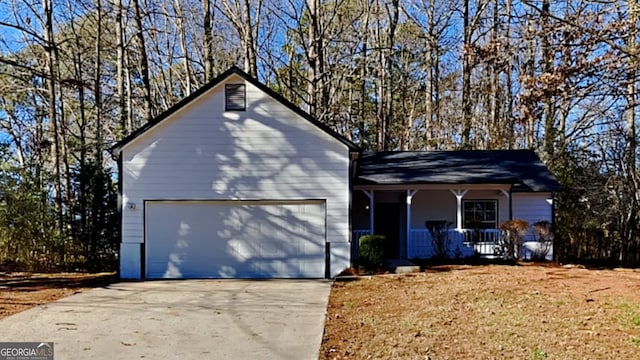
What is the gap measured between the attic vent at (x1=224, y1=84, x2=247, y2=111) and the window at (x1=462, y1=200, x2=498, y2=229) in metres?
7.50

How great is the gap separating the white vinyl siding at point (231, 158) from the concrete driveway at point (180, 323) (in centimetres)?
278

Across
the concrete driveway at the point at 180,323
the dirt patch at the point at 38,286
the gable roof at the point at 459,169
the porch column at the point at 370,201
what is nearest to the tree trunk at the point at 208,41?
the gable roof at the point at 459,169

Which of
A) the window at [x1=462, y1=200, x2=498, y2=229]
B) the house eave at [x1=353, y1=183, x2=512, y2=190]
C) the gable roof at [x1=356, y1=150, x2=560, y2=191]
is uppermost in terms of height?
the gable roof at [x1=356, y1=150, x2=560, y2=191]

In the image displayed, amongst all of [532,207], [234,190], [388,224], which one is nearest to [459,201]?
[532,207]

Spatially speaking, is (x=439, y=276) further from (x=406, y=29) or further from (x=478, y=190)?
(x=406, y=29)

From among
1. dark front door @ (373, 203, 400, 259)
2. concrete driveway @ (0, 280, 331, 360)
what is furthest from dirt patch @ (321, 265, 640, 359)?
dark front door @ (373, 203, 400, 259)

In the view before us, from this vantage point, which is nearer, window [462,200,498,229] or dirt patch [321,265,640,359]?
dirt patch [321,265,640,359]

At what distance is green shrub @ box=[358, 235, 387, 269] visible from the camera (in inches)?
A: 531

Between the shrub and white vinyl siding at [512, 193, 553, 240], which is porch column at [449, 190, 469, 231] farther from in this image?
white vinyl siding at [512, 193, 553, 240]

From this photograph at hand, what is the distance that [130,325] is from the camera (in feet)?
25.2

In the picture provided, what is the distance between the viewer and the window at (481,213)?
53.5 ft

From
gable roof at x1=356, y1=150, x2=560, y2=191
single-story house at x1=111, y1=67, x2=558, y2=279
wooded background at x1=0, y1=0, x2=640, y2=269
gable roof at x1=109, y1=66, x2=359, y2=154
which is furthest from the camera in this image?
gable roof at x1=356, y1=150, x2=560, y2=191

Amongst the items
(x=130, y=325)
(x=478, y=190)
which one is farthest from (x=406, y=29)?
(x=130, y=325)

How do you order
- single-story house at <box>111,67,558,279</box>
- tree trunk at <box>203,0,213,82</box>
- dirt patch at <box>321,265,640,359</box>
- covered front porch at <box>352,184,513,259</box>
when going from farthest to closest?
tree trunk at <box>203,0,213,82</box> < covered front porch at <box>352,184,513,259</box> < single-story house at <box>111,67,558,279</box> < dirt patch at <box>321,265,640,359</box>
